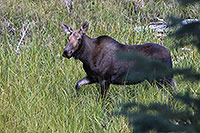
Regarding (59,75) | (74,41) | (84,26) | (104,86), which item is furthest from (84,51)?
(59,75)

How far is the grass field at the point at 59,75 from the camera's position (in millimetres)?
4148

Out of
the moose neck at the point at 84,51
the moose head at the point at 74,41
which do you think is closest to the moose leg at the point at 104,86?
the moose neck at the point at 84,51

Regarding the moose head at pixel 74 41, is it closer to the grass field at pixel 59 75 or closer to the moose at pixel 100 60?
the moose at pixel 100 60

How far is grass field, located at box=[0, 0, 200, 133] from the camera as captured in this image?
13.6 ft

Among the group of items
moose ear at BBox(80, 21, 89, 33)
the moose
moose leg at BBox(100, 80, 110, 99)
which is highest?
moose ear at BBox(80, 21, 89, 33)

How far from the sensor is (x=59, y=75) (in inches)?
222

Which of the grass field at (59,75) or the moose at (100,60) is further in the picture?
the moose at (100,60)

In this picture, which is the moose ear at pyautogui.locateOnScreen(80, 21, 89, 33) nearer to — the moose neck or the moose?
the moose

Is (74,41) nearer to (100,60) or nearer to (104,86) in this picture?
(100,60)

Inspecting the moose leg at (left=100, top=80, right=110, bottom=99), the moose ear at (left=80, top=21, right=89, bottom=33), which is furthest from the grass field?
the moose ear at (left=80, top=21, right=89, bottom=33)

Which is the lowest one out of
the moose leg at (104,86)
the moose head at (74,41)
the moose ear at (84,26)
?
the moose leg at (104,86)

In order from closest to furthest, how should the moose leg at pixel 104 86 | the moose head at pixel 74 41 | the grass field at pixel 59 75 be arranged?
the grass field at pixel 59 75 < the moose head at pixel 74 41 < the moose leg at pixel 104 86

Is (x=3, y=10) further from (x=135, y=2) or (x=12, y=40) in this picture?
(x=135, y=2)

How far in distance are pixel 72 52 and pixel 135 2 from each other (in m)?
4.87
